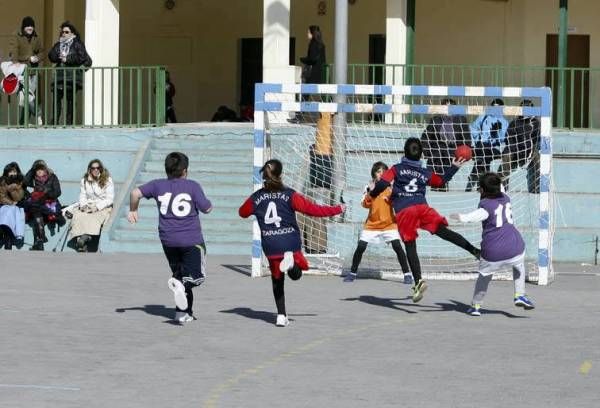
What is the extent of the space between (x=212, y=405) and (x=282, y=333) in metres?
3.70

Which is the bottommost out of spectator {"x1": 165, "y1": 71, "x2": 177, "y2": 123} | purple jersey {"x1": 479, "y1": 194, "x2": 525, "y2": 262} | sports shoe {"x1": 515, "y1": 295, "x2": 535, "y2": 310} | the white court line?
the white court line

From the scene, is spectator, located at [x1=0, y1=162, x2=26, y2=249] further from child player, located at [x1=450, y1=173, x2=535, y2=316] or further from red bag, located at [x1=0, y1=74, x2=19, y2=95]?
child player, located at [x1=450, y1=173, x2=535, y2=316]

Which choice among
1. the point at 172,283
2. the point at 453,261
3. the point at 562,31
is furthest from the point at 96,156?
the point at 172,283

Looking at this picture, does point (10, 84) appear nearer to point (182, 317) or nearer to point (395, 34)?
point (395, 34)

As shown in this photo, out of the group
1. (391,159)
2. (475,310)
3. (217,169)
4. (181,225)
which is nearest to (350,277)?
(475,310)

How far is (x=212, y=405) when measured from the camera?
11000 mm

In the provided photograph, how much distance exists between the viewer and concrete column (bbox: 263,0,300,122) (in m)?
25.9

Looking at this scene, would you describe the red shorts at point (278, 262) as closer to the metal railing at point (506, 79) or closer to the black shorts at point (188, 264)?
the black shorts at point (188, 264)

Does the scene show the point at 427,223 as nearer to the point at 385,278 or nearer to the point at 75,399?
the point at 385,278

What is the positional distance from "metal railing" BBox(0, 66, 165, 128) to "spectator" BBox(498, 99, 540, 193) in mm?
6187

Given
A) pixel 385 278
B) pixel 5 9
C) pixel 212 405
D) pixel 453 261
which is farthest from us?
pixel 5 9

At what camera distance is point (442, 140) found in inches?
879

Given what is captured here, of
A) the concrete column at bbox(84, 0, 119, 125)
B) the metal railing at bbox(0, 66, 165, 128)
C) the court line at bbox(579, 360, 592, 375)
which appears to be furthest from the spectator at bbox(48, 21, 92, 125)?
the court line at bbox(579, 360, 592, 375)

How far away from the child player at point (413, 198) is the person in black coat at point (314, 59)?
7.88m
